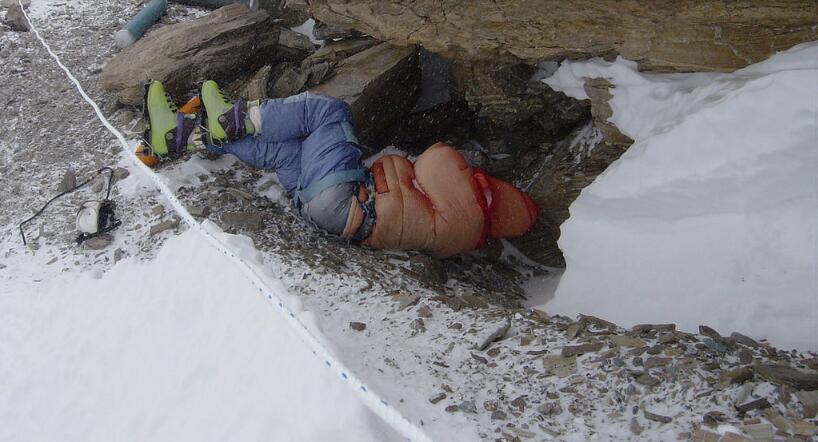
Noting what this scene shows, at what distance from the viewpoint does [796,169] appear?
123 inches

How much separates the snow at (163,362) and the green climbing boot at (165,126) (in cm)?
95

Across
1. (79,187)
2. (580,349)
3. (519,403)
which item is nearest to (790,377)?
(580,349)

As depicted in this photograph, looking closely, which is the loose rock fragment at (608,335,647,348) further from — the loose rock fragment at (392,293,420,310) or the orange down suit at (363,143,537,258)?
the orange down suit at (363,143,537,258)

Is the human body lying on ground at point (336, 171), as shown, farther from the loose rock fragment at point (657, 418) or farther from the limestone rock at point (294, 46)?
the loose rock fragment at point (657, 418)

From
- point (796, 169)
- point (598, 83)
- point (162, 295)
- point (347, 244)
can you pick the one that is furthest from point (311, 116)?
point (796, 169)

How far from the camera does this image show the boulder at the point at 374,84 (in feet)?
18.0

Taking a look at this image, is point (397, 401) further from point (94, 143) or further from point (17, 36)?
point (17, 36)

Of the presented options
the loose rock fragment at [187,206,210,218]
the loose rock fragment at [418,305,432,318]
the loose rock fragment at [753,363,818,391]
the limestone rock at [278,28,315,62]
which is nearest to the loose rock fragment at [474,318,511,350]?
the loose rock fragment at [418,305,432,318]

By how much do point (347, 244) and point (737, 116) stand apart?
2689mm

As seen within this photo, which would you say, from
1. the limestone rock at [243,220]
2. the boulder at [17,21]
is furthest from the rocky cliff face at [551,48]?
the boulder at [17,21]

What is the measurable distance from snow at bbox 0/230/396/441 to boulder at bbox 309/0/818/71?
6.71 feet

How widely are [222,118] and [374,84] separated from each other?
1564 millimetres

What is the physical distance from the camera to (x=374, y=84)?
18.2ft

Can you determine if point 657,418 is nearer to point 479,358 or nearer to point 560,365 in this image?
point 560,365
